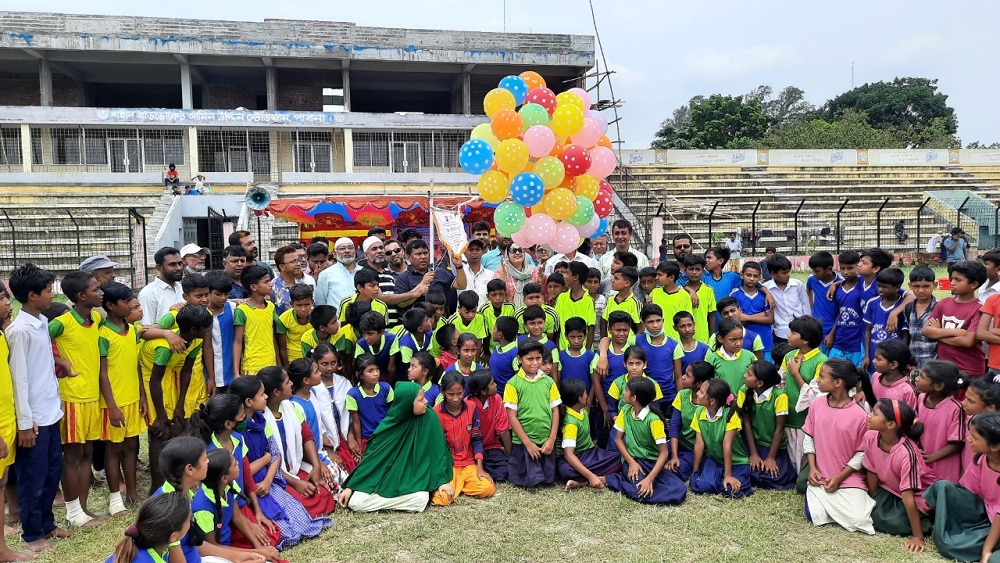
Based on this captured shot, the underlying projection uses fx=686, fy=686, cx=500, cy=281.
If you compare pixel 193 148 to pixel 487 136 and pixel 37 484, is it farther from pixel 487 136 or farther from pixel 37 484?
pixel 37 484

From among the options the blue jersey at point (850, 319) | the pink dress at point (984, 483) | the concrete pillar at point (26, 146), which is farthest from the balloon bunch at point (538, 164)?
the concrete pillar at point (26, 146)

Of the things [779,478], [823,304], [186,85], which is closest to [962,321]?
[823,304]

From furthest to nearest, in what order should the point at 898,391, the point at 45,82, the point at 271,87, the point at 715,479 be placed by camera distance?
the point at 271,87 < the point at 45,82 < the point at 715,479 < the point at 898,391

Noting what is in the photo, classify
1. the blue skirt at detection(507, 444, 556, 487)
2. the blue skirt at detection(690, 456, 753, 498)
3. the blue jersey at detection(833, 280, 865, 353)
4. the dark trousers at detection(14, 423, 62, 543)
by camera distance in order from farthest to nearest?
1. the blue jersey at detection(833, 280, 865, 353)
2. the blue skirt at detection(507, 444, 556, 487)
3. the blue skirt at detection(690, 456, 753, 498)
4. the dark trousers at detection(14, 423, 62, 543)

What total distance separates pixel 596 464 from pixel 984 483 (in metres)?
2.13

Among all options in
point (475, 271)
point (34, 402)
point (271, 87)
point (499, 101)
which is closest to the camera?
point (34, 402)

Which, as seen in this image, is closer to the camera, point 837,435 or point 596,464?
point 837,435

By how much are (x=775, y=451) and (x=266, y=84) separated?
24317 millimetres

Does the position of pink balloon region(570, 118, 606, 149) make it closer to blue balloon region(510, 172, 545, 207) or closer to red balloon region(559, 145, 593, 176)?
red balloon region(559, 145, 593, 176)

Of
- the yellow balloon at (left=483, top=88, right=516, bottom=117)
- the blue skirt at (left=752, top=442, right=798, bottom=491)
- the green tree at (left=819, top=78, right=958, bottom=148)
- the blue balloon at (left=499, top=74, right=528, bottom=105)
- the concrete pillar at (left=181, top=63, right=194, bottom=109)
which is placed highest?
the green tree at (left=819, top=78, right=958, bottom=148)

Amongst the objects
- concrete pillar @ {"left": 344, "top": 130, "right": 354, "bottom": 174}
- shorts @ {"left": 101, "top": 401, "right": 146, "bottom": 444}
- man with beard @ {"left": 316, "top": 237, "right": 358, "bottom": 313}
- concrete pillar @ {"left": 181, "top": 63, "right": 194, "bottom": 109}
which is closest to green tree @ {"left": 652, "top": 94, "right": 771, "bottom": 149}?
concrete pillar @ {"left": 344, "top": 130, "right": 354, "bottom": 174}

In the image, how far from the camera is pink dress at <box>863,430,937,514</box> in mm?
3607

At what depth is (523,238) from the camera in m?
7.01

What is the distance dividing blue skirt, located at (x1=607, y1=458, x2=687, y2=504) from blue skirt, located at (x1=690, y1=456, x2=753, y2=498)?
15 cm
